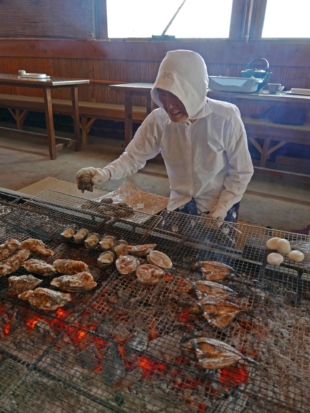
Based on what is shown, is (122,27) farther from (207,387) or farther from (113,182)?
(207,387)

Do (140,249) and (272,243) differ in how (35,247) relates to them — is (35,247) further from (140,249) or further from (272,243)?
(272,243)

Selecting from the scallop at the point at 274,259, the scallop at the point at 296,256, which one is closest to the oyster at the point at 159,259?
the scallop at the point at 274,259

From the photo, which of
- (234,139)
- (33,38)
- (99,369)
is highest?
(33,38)

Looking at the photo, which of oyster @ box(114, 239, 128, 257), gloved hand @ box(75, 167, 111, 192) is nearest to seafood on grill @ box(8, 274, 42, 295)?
oyster @ box(114, 239, 128, 257)

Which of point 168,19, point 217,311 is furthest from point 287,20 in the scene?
point 217,311

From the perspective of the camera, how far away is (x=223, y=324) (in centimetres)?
137

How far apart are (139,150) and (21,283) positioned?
1.32 metres

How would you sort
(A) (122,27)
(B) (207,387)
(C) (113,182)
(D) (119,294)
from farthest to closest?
(A) (122,27), (C) (113,182), (D) (119,294), (B) (207,387)

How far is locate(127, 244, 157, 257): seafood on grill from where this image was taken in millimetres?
1784

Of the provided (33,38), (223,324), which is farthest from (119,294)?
(33,38)

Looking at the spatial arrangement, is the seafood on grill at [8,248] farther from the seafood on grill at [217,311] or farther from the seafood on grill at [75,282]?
the seafood on grill at [217,311]

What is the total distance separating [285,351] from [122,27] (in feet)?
22.4

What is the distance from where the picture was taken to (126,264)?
5.52 feet

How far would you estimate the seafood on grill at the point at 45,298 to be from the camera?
143cm
